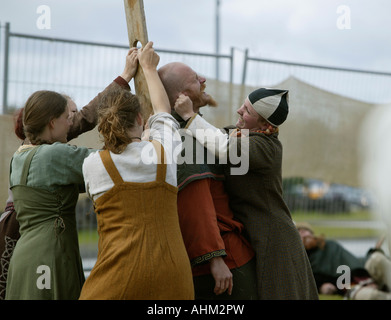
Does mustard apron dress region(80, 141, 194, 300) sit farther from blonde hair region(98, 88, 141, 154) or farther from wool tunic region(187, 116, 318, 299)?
wool tunic region(187, 116, 318, 299)

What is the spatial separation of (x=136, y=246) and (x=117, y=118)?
0.54 m

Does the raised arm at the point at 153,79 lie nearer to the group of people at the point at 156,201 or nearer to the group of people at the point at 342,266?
the group of people at the point at 156,201

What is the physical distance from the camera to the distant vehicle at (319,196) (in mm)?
7180

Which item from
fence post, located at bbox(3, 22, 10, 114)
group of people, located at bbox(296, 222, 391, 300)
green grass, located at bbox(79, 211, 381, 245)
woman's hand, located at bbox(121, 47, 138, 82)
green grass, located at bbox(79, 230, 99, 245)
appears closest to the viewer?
woman's hand, located at bbox(121, 47, 138, 82)

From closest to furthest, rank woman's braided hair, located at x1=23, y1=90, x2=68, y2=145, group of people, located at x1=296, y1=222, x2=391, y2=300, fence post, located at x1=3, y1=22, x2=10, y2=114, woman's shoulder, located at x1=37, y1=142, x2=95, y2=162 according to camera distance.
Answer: woman's shoulder, located at x1=37, y1=142, x2=95, y2=162 < woman's braided hair, located at x1=23, y1=90, x2=68, y2=145 < fence post, located at x1=3, y1=22, x2=10, y2=114 < group of people, located at x1=296, y1=222, x2=391, y2=300

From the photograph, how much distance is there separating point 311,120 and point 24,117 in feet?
14.8

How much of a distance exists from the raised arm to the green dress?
392mm

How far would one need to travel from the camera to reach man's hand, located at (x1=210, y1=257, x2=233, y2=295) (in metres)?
2.75

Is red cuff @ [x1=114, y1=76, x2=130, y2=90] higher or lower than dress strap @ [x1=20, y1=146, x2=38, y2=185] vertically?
higher

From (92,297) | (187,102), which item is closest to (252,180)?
(187,102)

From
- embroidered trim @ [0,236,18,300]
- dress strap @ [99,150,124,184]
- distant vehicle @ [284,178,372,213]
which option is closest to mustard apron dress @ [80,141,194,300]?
dress strap @ [99,150,124,184]

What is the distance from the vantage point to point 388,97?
7.46 meters

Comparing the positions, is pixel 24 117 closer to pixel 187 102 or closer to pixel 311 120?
pixel 187 102

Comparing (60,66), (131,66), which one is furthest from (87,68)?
(131,66)
